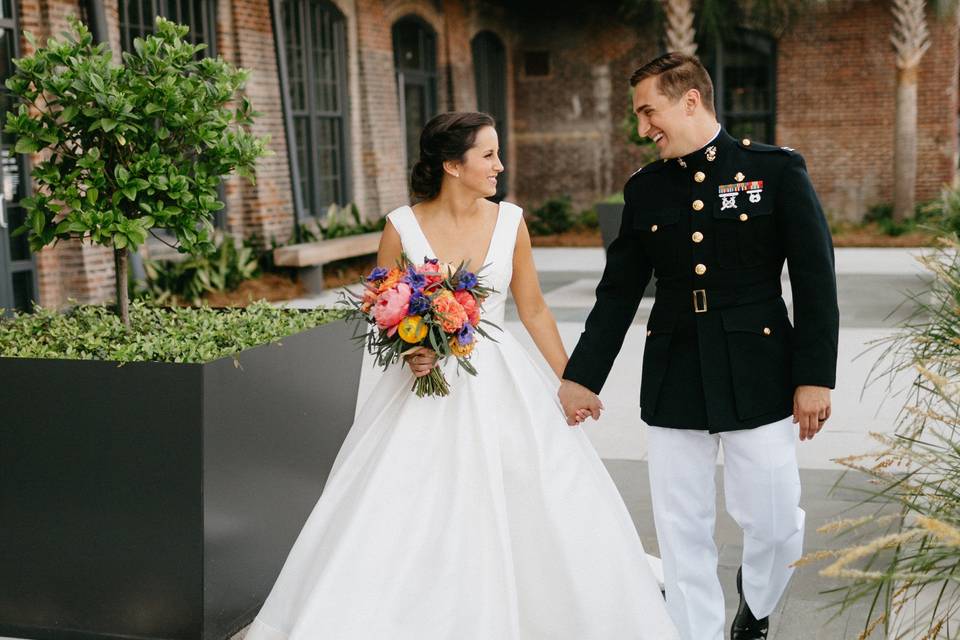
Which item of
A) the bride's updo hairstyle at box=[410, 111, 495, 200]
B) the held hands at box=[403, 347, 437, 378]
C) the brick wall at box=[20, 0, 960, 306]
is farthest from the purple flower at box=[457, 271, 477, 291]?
the brick wall at box=[20, 0, 960, 306]

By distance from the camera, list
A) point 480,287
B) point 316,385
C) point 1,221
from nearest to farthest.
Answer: point 480,287 → point 316,385 → point 1,221

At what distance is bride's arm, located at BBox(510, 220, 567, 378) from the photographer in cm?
380

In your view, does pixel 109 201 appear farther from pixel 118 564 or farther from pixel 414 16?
pixel 414 16

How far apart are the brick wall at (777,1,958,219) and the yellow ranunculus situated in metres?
17.6

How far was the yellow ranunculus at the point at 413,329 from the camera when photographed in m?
3.24

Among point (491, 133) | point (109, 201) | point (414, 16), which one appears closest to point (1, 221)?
point (109, 201)

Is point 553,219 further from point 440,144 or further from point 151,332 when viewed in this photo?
point 440,144

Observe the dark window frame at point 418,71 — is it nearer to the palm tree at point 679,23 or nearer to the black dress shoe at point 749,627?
the palm tree at point 679,23

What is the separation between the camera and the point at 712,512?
10.9ft

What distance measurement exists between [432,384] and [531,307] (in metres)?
0.64

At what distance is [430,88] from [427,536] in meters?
15.3

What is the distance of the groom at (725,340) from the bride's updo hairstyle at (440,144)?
65 cm

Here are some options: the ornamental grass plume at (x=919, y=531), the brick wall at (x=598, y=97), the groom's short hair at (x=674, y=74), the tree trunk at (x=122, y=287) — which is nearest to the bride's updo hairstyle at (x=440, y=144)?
the groom's short hair at (x=674, y=74)

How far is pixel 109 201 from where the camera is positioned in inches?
163
